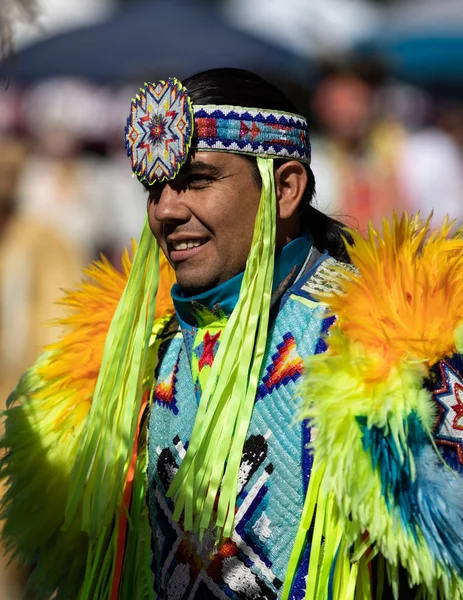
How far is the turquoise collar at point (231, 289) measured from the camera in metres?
2.72

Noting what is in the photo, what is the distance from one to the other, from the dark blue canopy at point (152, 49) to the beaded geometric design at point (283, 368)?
740 cm

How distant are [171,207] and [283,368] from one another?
47 cm

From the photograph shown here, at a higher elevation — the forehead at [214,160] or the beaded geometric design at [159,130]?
the beaded geometric design at [159,130]

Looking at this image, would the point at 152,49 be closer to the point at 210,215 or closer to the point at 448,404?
the point at 210,215

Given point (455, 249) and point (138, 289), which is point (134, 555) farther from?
point (455, 249)

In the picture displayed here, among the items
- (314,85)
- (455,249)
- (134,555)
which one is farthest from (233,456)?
(314,85)

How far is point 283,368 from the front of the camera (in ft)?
8.63

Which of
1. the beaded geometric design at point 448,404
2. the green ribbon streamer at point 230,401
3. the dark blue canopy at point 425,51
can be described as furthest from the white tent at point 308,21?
the beaded geometric design at point 448,404

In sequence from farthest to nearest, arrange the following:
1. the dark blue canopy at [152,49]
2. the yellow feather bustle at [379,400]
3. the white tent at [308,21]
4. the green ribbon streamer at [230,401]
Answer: the white tent at [308,21] < the dark blue canopy at [152,49] < the green ribbon streamer at [230,401] < the yellow feather bustle at [379,400]

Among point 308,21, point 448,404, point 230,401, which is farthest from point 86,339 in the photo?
point 308,21

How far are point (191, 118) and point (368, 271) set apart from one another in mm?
559

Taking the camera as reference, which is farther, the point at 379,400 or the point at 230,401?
the point at 230,401

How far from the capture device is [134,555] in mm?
2895

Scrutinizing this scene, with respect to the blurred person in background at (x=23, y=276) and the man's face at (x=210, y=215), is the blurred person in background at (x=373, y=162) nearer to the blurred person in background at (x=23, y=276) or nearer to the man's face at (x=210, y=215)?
the blurred person in background at (x=23, y=276)
